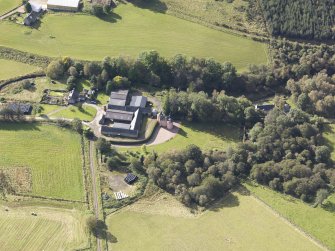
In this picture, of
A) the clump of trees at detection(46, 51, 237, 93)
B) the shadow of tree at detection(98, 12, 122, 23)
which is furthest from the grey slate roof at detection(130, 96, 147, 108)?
the shadow of tree at detection(98, 12, 122, 23)

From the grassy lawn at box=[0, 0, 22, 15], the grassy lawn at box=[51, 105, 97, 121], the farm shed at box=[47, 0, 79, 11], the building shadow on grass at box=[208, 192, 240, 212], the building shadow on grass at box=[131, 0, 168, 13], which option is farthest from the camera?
the grassy lawn at box=[0, 0, 22, 15]

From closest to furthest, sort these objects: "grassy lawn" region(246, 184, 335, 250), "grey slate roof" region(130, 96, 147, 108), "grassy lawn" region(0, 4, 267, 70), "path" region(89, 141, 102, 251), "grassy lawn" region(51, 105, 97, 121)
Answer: "grassy lawn" region(246, 184, 335, 250) → "path" region(89, 141, 102, 251) → "grassy lawn" region(51, 105, 97, 121) → "grey slate roof" region(130, 96, 147, 108) → "grassy lawn" region(0, 4, 267, 70)

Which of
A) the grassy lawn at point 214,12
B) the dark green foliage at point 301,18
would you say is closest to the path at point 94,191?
the grassy lawn at point 214,12

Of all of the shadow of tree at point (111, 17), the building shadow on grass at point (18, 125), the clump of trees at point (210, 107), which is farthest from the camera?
the shadow of tree at point (111, 17)

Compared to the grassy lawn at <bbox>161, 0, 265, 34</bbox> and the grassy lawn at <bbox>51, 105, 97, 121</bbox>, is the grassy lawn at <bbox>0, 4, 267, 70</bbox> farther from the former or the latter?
the grassy lawn at <bbox>51, 105, 97, 121</bbox>

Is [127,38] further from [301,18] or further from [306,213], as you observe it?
[306,213]

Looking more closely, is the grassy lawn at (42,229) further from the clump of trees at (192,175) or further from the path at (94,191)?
the clump of trees at (192,175)

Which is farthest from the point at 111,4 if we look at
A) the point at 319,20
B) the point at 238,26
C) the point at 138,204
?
the point at 138,204

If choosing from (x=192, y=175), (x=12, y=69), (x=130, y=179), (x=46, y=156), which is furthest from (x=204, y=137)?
(x=12, y=69)
